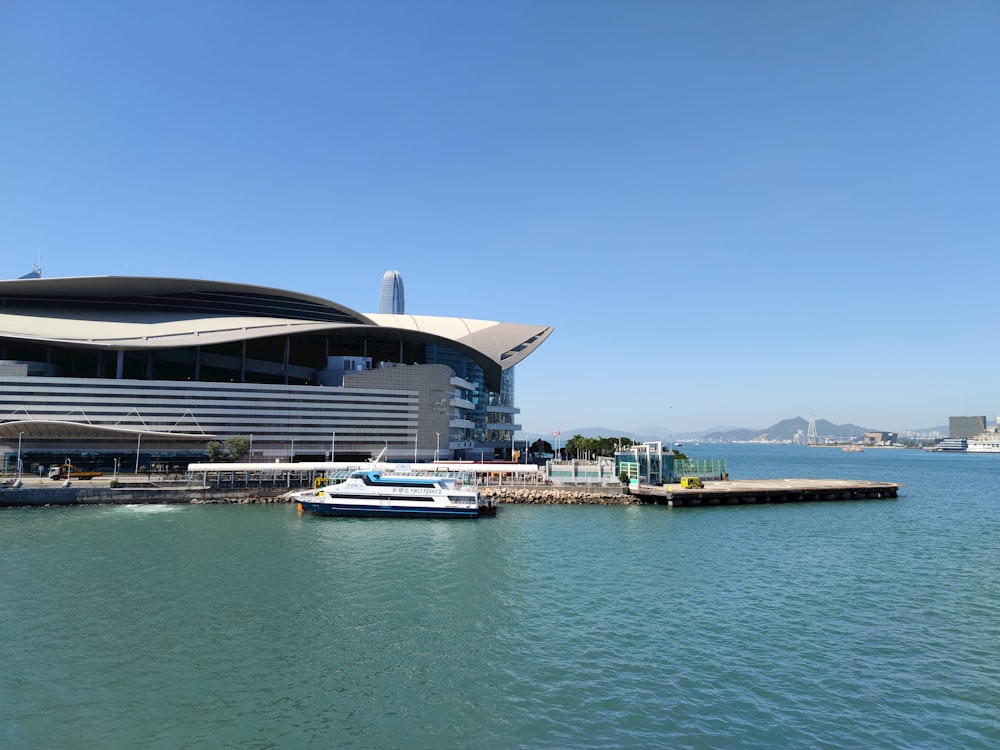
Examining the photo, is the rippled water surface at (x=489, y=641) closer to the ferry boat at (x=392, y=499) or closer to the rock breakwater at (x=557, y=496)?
the ferry boat at (x=392, y=499)

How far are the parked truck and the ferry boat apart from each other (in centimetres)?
3055

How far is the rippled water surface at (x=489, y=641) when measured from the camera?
18.3 m

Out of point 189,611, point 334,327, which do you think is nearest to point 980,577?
point 189,611

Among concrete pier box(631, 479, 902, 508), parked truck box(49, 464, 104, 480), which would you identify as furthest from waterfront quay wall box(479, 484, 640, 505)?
parked truck box(49, 464, 104, 480)

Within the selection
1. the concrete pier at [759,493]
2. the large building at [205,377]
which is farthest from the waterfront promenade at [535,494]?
the large building at [205,377]

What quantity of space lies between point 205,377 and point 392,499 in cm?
5569

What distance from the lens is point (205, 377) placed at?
3831 inches

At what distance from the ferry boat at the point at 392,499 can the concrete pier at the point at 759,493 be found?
74.9 feet

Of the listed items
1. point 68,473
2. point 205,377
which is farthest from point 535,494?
point 205,377

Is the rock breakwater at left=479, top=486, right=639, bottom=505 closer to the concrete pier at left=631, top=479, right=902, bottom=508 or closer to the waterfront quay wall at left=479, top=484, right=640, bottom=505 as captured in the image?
the waterfront quay wall at left=479, top=484, right=640, bottom=505

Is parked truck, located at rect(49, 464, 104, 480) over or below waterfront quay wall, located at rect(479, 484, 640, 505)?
over

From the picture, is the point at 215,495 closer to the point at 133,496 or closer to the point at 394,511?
the point at 133,496

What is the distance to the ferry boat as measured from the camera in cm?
5638

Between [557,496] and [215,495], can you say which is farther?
[557,496]
